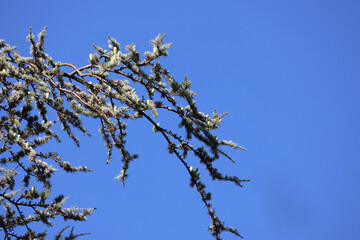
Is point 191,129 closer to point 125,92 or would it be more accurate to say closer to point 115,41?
point 125,92

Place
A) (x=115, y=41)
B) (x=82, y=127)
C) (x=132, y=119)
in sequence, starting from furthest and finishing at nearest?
1. (x=82, y=127)
2. (x=115, y=41)
3. (x=132, y=119)

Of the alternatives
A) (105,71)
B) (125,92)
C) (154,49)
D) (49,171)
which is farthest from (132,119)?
(49,171)

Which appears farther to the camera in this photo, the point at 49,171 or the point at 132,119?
the point at 49,171

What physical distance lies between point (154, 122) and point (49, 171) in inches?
50.9

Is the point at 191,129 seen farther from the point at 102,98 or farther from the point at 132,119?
the point at 102,98

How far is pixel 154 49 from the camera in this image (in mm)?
4129

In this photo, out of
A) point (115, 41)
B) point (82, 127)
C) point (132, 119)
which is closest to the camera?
point (132, 119)

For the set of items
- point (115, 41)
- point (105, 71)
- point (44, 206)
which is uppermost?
point (115, 41)

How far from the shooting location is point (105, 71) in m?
3.91

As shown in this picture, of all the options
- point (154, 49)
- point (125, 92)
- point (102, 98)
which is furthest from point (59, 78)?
point (154, 49)

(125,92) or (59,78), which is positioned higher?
(59,78)

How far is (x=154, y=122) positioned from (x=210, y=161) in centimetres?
80

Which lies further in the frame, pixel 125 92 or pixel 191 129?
pixel 191 129

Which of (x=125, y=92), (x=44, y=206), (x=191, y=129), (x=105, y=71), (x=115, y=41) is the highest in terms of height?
(x=115, y=41)
